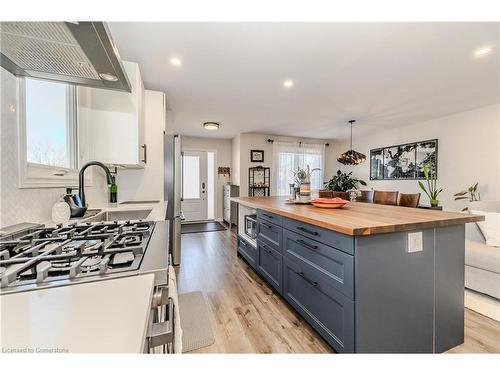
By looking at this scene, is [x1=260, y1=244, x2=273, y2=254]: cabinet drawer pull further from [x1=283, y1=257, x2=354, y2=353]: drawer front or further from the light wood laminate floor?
the light wood laminate floor

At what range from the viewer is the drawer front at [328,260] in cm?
124

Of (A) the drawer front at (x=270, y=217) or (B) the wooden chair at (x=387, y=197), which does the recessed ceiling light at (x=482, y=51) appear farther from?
(A) the drawer front at (x=270, y=217)

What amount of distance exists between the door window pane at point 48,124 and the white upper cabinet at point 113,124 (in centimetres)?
18

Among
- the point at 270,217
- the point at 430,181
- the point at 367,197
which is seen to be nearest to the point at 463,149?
the point at 430,181

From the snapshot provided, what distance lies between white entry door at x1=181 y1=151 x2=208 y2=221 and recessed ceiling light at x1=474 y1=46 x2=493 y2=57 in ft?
17.1

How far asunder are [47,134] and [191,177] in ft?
14.7

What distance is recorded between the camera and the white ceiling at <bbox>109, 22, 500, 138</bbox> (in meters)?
1.72

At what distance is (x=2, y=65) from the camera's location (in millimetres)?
917

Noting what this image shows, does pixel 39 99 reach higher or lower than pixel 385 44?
lower

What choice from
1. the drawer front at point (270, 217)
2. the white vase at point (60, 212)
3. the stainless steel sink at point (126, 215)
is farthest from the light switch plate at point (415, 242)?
the white vase at point (60, 212)

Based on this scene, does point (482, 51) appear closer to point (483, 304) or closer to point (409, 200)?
point (409, 200)
